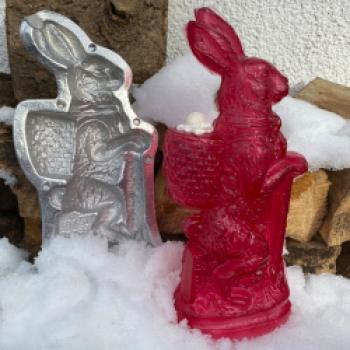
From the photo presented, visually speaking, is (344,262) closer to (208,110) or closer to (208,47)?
(208,110)

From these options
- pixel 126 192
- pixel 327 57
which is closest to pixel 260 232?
pixel 126 192

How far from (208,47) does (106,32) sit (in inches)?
10.9

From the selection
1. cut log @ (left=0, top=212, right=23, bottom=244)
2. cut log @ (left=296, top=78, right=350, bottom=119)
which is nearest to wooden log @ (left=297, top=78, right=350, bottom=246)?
cut log @ (left=296, top=78, right=350, bottom=119)

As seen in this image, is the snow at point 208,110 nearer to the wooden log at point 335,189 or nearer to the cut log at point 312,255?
the wooden log at point 335,189

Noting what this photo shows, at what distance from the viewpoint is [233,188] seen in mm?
730

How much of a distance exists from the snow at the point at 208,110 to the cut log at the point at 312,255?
15 cm

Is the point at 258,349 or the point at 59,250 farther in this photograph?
the point at 59,250

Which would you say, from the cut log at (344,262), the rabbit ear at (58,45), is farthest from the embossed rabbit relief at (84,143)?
the cut log at (344,262)

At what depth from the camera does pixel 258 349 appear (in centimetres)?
75

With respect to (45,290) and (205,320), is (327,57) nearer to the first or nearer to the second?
(205,320)

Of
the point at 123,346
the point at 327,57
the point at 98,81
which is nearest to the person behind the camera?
the point at 123,346

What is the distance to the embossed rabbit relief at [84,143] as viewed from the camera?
0.82m

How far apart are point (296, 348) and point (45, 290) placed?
39 cm

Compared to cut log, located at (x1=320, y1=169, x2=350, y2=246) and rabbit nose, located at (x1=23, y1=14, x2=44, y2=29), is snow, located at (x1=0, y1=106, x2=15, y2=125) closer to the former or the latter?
rabbit nose, located at (x1=23, y1=14, x2=44, y2=29)
